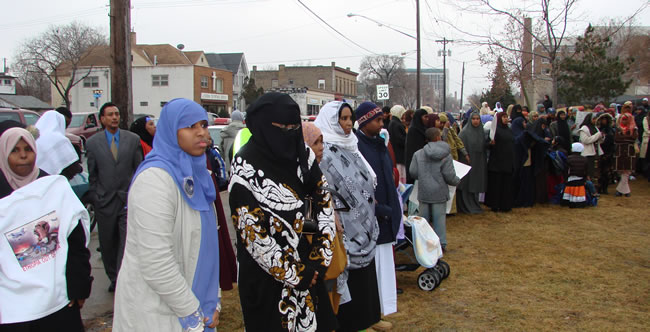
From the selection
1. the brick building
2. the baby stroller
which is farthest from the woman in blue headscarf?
the brick building

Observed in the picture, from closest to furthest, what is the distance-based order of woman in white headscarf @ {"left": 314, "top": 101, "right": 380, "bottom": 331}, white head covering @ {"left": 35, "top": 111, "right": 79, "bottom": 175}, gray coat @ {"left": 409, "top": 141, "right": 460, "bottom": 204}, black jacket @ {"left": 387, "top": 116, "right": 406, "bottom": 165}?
1. woman in white headscarf @ {"left": 314, "top": 101, "right": 380, "bottom": 331}
2. white head covering @ {"left": 35, "top": 111, "right": 79, "bottom": 175}
3. gray coat @ {"left": 409, "top": 141, "right": 460, "bottom": 204}
4. black jacket @ {"left": 387, "top": 116, "right": 406, "bottom": 165}

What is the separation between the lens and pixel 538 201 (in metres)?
10.8

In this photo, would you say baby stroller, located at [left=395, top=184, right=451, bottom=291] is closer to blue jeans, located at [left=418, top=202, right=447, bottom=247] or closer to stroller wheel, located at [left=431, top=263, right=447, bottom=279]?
stroller wheel, located at [left=431, top=263, right=447, bottom=279]

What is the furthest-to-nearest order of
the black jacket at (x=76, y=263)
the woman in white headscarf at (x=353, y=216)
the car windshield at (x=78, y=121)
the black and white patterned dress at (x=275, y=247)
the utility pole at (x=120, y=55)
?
the car windshield at (x=78, y=121)
the utility pole at (x=120, y=55)
the woman in white headscarf at (x=353, y=216)
the black jacket at (x=76, y=263)
the black and white patterned dress at (x=275, y=247)

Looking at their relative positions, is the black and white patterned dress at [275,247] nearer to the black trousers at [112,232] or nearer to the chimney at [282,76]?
the black trousers at [112,232]

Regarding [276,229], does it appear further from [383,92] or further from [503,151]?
[383,92]

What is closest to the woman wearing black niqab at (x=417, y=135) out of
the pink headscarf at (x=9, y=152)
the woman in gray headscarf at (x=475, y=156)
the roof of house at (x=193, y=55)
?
the woman in gray headscarf at (x=475, y=156)

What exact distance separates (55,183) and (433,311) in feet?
12.4

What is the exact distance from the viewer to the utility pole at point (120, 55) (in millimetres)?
7309

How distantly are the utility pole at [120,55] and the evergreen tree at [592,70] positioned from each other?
16.2m

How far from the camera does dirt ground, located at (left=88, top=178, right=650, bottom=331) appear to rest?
15.9 feet

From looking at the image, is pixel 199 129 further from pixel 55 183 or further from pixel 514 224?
pixel 514 224

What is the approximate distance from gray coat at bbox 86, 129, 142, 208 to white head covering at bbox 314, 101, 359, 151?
99.6 inches

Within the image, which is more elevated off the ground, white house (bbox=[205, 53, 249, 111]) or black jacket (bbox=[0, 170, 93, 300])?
white house (bbox=[205, 53, 249, 111])
